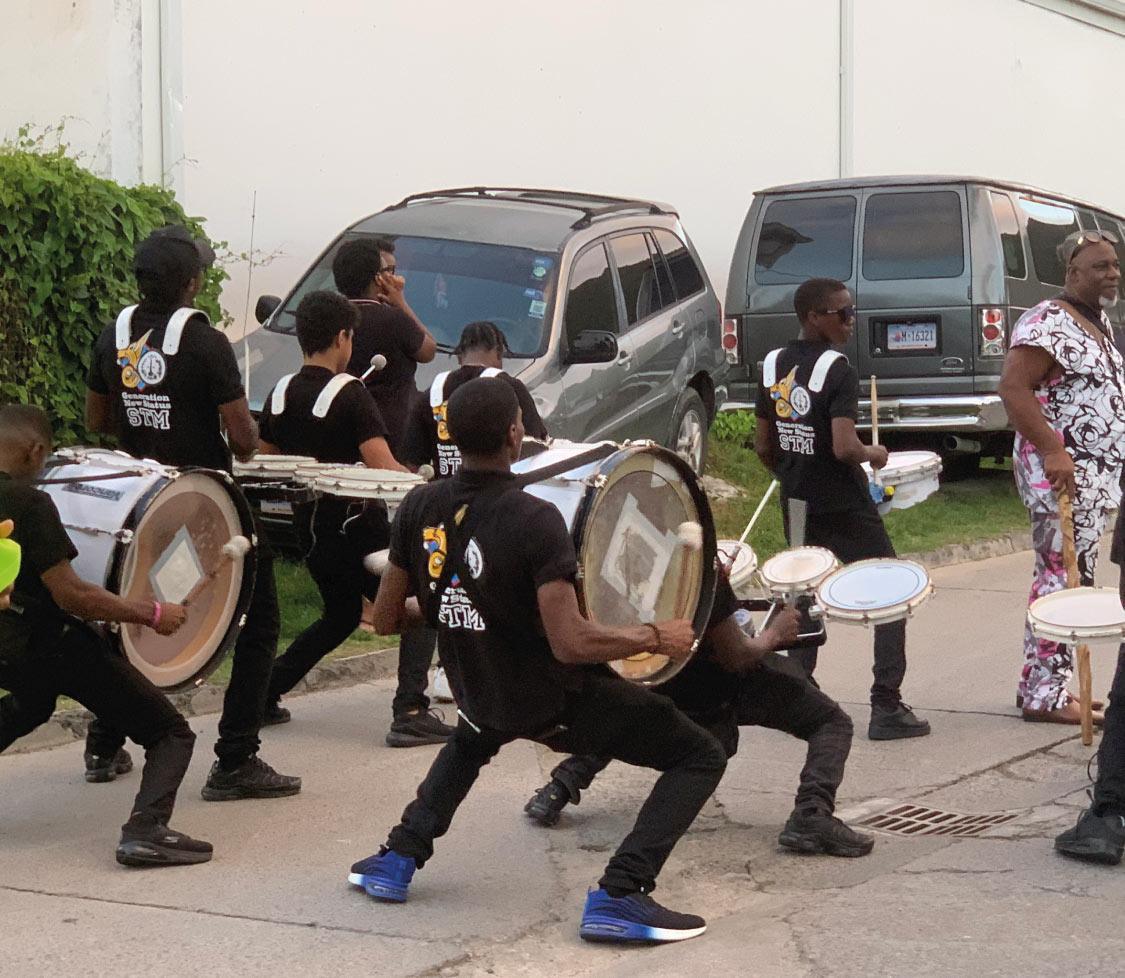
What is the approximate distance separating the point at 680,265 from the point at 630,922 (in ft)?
27.0

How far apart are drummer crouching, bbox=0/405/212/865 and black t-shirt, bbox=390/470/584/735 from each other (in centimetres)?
97

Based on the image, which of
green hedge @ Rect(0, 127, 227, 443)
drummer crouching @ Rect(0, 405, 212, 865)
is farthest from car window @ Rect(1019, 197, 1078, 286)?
drummer crouching @ Rect(0, 405, 212, 865)

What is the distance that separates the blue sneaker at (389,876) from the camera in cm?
534

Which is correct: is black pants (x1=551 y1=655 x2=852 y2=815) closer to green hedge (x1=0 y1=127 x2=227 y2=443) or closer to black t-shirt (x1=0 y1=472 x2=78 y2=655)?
black t-shirt (x1=0 y1=472 x2=78 y2=655)

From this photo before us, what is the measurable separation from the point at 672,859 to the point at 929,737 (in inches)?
83.2

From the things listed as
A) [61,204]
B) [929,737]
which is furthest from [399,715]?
[61,204]

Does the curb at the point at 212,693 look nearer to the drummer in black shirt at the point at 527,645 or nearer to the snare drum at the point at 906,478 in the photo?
the drummer in black shirt at the point at 527,645

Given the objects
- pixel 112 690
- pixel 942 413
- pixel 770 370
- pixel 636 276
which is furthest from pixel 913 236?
pixel 112 690

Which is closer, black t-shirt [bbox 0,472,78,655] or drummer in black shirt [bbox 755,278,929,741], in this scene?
black t-shirt [bbox 0,472,78,655]

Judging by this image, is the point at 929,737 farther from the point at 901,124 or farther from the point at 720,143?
the point at 901,124

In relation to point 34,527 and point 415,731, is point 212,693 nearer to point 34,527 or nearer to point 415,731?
point 415,731

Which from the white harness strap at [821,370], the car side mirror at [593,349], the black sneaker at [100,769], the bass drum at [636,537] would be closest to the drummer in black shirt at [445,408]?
the white harness strap at [821,370]

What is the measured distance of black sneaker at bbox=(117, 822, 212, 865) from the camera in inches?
223

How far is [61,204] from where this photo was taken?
32.4 feet
